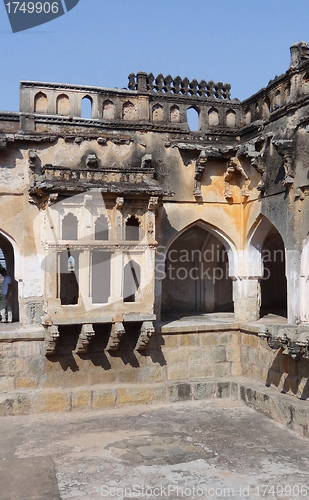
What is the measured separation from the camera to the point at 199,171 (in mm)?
10469

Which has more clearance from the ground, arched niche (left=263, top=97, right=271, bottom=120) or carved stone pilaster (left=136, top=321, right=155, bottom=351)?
arched niche (left=263, top=97, right=271, bottom=120)

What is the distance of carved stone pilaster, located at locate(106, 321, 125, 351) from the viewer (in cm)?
897

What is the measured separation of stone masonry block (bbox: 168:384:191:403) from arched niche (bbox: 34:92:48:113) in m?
5.84

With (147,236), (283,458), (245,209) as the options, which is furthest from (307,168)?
(283,458)

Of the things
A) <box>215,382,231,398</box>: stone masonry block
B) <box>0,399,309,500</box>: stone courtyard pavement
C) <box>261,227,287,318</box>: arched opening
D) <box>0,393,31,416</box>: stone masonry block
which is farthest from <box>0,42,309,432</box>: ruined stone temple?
<box>261,227,287,318</box>: arched opening

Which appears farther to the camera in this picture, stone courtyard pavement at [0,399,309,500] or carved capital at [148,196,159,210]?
carved capital at [148,196,159,210]

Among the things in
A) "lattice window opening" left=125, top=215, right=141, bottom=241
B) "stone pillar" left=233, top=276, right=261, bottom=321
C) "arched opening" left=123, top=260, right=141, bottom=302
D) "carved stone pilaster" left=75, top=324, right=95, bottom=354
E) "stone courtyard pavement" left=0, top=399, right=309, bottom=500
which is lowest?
"stone courtyard pavement" left=0, top=399, right=309, bottom=500

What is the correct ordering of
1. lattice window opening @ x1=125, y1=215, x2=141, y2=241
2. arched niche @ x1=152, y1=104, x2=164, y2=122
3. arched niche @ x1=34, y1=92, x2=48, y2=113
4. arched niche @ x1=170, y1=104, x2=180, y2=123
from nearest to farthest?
1. lattice window opening @ x1=125, y1=215, x2=141, y2=241
2. arched niche @ x1=34, y1=92, x2=48, y2=113
3. arched niche @ x1=152, y1=104, x2=164, y2=122
4. arched niche @ x1=170, y1=104, x2=180, y2=123

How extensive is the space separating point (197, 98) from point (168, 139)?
1139 mm

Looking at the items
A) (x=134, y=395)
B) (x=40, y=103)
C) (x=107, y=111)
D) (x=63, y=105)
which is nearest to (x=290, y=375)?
(x=134, y=395)

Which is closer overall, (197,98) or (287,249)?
(287,249)

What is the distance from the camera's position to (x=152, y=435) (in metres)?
7.97

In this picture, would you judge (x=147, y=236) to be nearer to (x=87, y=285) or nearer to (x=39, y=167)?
(x=87, y=285)

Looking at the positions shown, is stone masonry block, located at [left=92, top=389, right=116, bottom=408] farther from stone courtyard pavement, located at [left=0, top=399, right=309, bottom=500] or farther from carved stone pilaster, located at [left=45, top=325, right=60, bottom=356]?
carved stone pilaster, located at [left=45, top=325, right=60, bottom=356]
